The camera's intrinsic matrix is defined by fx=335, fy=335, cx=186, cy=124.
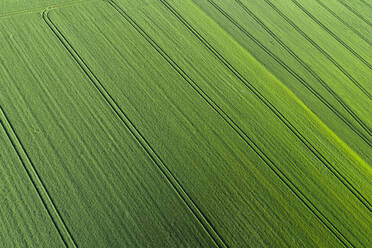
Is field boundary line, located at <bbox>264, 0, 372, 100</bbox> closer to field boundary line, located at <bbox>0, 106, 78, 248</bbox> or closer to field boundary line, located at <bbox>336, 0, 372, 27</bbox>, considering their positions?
field boundary line, located at <bbox>336, 0, 372, 27</bbox>

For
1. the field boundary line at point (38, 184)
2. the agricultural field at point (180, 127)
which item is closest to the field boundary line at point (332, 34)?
the agricultural field at point (180, 127)

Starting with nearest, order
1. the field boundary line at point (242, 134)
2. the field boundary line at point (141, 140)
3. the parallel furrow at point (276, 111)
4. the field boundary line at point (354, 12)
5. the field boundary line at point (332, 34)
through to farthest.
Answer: the field boundary line at point (141, 140) → the field boundary line at point (242, 134) → the parallel furrow at point (276, 111) → the field boundary line at point (332, 34) → the field boundary line at point (354, 12)

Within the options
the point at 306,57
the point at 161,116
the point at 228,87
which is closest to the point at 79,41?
the point at 161,116

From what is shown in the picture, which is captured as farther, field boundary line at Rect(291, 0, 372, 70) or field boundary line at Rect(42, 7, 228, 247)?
field boundary line at Rect(291, 0, 372, 70)

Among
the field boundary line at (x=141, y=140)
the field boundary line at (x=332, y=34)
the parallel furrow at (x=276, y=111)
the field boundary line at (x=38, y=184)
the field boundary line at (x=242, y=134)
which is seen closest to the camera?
the field boundary line at (x=38, y=184)

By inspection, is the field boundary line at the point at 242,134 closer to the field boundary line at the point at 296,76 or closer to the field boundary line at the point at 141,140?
the field boundary line at the point at 141,140

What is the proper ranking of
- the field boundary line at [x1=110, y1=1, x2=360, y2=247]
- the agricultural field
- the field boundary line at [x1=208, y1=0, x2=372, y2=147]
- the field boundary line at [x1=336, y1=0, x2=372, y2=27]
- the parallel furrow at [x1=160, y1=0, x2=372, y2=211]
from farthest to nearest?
the field boundary line at [x1=336, y1=0, x2=372, y2=27], the field boundary line at [x1=208, y1=0, x2=372, y2=147], the parallel furrow at [x1=160, y1=0, x2=372, y2=211], the field boundary line at [x1=110, y1=1, x2=360, y2=247], the agricultural field

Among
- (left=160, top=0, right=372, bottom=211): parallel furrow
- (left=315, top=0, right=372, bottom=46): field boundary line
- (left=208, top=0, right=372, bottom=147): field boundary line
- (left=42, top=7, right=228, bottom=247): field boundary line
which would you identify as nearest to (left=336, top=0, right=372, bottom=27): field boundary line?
(left=315, top=0, right=372, bottom=46): field boundary line
